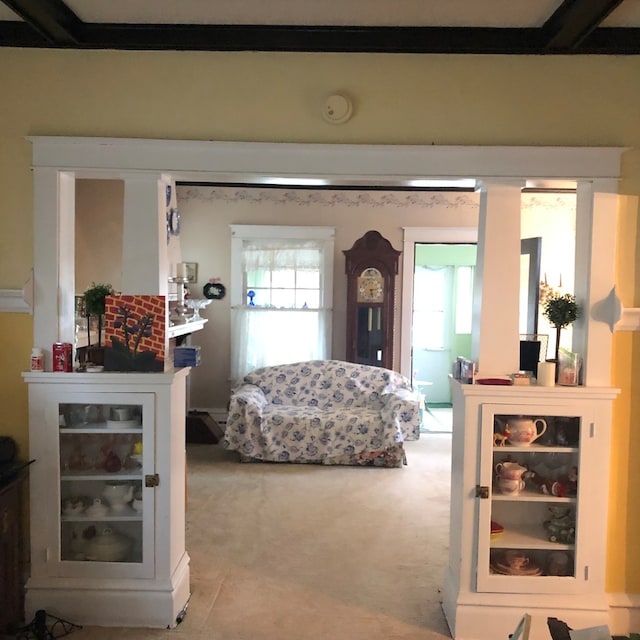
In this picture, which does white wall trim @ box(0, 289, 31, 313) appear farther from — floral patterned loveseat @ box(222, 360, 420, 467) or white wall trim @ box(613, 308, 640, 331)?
floral patterned loveseat @ box(222, 360, 420, 467)

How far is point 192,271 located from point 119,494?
4.05 meters

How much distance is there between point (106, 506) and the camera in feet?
9.41

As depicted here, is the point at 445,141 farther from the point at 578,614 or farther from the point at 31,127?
the point at 578,614

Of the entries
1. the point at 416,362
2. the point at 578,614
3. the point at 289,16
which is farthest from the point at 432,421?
the point at 289,16

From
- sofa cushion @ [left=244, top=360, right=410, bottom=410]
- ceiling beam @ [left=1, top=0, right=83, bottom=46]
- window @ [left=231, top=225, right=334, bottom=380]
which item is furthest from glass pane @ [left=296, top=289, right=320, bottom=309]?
ceiling beam @ [left=1, top=0, right=83, bottom=46]

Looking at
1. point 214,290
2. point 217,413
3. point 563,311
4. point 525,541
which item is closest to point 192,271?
point 214,290

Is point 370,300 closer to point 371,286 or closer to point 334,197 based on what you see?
point 371,286

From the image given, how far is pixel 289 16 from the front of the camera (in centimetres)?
254

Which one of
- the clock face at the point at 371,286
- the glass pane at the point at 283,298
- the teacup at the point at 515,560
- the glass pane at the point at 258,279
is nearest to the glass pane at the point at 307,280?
the glass pane at the point at 283,298

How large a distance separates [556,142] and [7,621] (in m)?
3.14

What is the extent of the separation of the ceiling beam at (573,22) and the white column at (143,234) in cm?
174

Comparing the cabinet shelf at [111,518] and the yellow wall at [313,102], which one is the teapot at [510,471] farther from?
the cabinet shelf at [111,518]

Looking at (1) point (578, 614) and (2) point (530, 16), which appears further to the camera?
(1) point (578, 614)

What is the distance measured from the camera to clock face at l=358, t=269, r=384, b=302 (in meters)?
6.36
